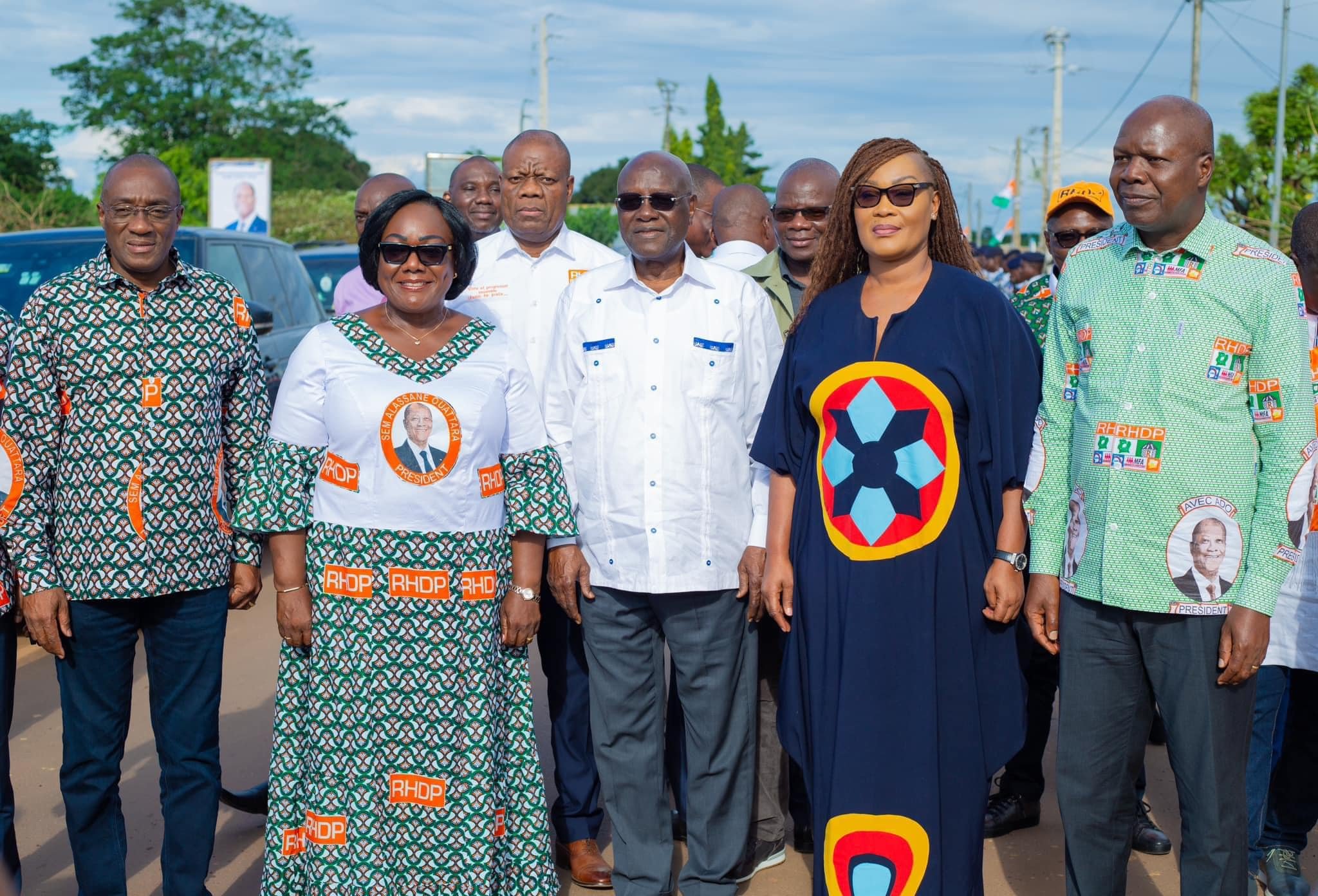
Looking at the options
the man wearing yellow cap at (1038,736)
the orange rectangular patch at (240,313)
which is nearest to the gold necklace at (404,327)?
the orange rectangular patch at (240,313)

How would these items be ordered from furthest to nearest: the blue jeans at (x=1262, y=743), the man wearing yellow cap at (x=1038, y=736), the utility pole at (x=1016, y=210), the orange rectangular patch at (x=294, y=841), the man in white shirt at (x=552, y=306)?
the utility pole at (x=1016, y=210), the man wearing yellow cap at (x=1038, y=736), the man in white shirt at (x=552, y=306), the blue jeans at (x=1262, y=743), the orange rectangular patch at (x=294, y=841)

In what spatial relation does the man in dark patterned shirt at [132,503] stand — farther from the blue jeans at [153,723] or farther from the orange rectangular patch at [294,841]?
the orange rectangular patch at [294,841]

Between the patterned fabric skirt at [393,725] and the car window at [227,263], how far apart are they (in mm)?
5471

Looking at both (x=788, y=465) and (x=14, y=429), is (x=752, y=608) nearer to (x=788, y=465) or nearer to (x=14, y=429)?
(x=788, y=465)

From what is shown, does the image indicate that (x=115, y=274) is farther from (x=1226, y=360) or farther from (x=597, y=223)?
(x=597, y=223)

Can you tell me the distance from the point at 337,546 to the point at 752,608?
1.27 meters

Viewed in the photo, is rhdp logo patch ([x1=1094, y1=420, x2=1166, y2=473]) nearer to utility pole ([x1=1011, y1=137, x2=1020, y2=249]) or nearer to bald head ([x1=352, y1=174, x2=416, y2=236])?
bald head ([x1=352, y1=174, x2=416, y2=236])

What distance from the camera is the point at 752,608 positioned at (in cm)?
402

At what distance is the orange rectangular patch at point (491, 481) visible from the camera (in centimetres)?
362

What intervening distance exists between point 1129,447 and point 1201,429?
0.17m

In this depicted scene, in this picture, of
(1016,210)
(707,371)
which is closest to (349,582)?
(707,371)

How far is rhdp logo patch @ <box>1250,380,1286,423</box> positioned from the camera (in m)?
3.18

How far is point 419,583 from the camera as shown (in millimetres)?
3553

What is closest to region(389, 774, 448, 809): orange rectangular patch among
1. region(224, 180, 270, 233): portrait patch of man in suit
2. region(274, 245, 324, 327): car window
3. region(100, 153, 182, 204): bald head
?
region(100, 153, 182, 204): bald head
